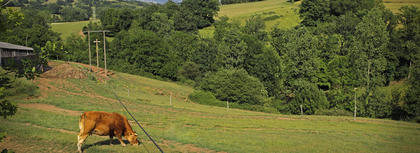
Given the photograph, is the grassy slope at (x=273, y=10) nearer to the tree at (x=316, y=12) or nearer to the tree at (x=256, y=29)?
the tree at (x=256, y=29)

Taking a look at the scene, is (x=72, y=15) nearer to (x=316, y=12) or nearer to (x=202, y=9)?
(x=202, y=9)

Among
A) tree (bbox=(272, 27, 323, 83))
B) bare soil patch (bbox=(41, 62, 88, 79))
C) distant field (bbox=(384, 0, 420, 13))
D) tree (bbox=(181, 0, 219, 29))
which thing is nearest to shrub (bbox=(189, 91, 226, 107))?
bare soil patch (bbox=(41, 62, 88, 79))

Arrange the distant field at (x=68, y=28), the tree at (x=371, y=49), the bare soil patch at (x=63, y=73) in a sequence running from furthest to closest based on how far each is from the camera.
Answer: the distant field at (x=68, y=28) < the tree at (x=371, y=49) < the bare soil patch at (x=63, y=73)

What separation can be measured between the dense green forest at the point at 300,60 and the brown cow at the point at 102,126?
48491 millimetres

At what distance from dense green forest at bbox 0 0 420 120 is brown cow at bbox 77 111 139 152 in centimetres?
4849

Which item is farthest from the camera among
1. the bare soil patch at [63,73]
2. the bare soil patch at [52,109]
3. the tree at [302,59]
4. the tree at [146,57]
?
the tree at [146,57]

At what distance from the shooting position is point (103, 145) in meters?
18.4

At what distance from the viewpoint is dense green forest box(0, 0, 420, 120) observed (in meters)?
69.0

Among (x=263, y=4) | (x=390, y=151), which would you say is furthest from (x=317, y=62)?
(x=263, y=4)

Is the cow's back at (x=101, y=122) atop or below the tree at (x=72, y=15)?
below

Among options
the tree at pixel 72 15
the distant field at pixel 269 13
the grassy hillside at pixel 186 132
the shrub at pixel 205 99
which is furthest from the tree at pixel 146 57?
the tree at pixel 72 15

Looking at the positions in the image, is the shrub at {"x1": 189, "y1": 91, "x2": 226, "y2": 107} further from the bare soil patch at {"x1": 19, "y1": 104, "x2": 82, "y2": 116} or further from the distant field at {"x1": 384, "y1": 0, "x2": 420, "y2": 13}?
the distant field at {"x1": 384, "y1": 0, "x2": 420, "y2": 13}

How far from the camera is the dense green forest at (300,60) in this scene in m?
69.0

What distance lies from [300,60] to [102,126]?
236 ft
